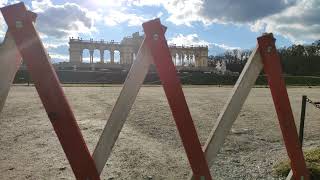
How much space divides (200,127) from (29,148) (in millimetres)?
5745

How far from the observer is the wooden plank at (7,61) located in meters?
3.29

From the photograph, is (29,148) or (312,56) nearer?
(29,148)

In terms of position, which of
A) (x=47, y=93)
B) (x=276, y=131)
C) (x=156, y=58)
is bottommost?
(x=276, y=131)

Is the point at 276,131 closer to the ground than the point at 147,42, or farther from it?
closer to the ground

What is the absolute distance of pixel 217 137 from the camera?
4.03 m

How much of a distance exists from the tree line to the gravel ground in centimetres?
9179

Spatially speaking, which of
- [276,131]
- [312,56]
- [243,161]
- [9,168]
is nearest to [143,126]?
[276,131]

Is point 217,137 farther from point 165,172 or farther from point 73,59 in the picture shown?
point 73,59

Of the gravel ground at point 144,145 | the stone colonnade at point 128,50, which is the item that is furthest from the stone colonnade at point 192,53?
the gravel ground at point 144,145

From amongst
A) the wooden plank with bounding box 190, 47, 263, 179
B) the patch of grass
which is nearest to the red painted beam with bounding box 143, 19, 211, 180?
the wooden plank with bounding box 190, 47, 263, 179

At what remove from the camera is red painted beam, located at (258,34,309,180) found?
407 cm

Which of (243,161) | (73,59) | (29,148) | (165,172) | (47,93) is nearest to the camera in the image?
(47,93)

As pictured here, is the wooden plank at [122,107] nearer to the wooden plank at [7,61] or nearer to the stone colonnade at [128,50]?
the wooden plank at [7,61]

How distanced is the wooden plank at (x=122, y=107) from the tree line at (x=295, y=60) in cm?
10354
